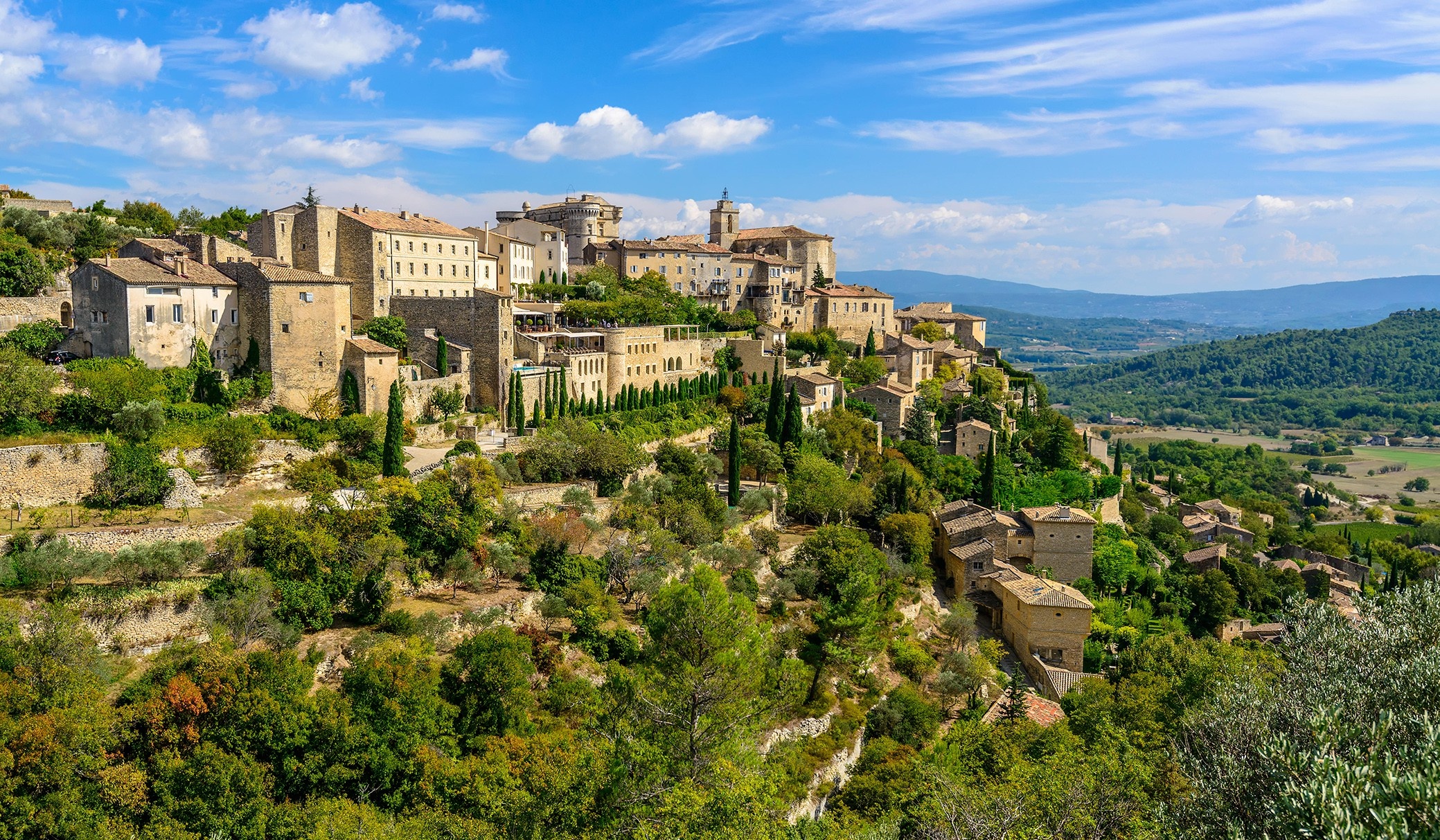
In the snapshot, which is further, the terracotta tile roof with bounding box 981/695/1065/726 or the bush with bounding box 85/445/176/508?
the terracotta tile roof with bounding box 981/695/1065/726

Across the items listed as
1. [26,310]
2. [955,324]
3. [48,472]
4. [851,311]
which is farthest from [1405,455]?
[48,472]

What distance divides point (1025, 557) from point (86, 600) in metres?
35.7

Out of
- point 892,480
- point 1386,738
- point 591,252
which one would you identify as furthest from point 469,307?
point 1386,738

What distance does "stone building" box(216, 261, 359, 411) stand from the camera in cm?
3534

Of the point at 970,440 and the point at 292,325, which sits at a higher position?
the point at 292,325

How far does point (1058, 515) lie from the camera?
43469 mm

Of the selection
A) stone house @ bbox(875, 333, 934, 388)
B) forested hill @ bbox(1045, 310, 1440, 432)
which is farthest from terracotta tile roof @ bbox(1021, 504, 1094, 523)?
forested hill @ bbox(1045, 310, 1440, 432)

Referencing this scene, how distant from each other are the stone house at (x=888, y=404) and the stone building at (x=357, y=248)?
24789 mm

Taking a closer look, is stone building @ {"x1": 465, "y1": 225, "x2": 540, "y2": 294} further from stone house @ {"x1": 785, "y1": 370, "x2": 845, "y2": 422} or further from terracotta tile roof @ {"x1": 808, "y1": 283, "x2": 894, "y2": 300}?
terracotta tile roof @ {"x1": 808, "y1": 283, "x2": 894, "y2": 300}

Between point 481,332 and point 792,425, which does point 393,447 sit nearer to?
point 481,332

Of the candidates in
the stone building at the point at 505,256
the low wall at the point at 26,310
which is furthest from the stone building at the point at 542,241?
the low wall at the point at 26,310

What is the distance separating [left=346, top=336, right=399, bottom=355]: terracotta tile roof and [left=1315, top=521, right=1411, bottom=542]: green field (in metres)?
76.0

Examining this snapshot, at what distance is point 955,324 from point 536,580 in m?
56.0

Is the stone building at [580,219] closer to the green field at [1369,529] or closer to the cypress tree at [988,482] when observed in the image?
the cypress tree at [988,482]
